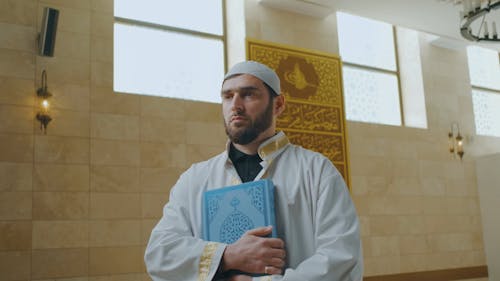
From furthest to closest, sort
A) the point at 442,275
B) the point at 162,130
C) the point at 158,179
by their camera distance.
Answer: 1. the point at 442,275
2. the point at 162,130
3. the point at 158,179

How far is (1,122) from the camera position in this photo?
4.89m

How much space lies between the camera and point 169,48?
6.32 metres

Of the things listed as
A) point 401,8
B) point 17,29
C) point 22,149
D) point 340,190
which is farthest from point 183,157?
point 340,190

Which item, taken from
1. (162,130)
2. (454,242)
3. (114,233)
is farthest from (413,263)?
(114,233)

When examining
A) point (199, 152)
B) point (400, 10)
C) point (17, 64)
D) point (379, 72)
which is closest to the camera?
point (17, 64)

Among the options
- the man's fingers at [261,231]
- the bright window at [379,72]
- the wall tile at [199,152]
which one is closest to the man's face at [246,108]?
the man's fingers at [261,231]

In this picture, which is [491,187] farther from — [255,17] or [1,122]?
[1,122]

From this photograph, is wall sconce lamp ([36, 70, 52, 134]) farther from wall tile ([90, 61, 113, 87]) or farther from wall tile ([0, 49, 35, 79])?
wall tile ([90, 61, 113, 87])

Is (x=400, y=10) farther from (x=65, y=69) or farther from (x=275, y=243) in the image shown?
(x=275, y=243)

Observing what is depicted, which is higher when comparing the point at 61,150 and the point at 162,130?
the point at 162,130

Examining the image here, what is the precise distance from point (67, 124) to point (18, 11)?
1220 millimetres

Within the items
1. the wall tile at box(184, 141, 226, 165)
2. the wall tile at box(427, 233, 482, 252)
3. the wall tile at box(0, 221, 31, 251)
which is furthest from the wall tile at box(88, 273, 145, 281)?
the wall tile at box(427, 233, 482, 252)

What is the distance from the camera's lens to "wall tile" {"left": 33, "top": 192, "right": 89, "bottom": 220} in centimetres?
492

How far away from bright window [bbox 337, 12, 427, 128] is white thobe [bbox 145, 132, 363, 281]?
5893 mm
